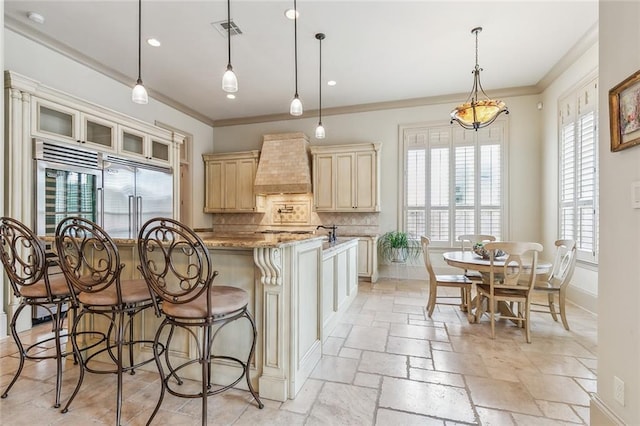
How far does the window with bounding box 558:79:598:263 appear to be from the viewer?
3.65 meters

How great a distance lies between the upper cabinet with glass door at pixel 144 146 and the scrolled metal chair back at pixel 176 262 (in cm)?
269

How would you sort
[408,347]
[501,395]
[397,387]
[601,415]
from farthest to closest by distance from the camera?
1. [408,347]
2. [397,387]
3. [501,395]
4. [601,415]

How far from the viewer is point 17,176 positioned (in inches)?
116

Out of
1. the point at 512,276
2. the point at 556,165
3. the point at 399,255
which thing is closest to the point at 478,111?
the point at 512,276

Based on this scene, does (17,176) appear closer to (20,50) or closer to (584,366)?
(20,50)

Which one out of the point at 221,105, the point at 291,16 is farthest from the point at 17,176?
the point at 221,105

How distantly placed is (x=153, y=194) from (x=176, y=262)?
9.48 ft

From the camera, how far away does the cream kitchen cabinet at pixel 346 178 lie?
553 centimetres

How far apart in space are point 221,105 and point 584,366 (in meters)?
6.35

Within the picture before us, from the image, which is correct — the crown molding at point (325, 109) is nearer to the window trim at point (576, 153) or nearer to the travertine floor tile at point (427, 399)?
the window trim at point (576, 153)

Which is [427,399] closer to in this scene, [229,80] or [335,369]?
[335,369]

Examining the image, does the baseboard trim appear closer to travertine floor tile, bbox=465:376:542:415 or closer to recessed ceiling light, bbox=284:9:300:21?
travertine floor tile, bbox=465:376:542:415

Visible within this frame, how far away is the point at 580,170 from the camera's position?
3922 mm

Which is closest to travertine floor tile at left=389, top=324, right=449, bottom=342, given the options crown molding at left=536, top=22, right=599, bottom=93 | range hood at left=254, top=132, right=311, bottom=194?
range hood at left=254, top=132, right=311, bottom=194
